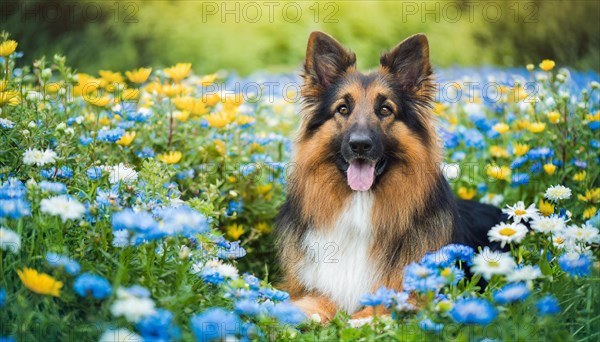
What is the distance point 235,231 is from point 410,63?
6.04ft

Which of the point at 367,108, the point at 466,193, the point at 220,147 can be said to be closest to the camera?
the point at 367,108

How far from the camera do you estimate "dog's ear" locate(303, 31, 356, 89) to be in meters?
4.60

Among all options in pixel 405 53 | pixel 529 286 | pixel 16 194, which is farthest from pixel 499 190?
pixel 16 194

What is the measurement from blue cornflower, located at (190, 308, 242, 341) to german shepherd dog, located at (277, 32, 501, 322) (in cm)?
142

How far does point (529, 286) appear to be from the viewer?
9.73ft

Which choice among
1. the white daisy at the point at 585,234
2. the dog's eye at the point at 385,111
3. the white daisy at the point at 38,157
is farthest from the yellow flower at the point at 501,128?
the white daisy at the point at 38,157

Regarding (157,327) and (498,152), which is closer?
(157,327)

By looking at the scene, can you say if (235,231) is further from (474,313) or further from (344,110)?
(474,313)

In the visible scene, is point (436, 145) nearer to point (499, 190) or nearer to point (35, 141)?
point (499, 190)

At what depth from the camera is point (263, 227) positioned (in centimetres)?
543

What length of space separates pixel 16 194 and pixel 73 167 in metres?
0.90

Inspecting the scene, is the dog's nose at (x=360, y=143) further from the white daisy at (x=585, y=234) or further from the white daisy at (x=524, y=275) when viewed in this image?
the white daisy at (x=524, y=275)

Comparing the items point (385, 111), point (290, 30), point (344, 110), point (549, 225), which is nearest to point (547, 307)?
point (549, 225)

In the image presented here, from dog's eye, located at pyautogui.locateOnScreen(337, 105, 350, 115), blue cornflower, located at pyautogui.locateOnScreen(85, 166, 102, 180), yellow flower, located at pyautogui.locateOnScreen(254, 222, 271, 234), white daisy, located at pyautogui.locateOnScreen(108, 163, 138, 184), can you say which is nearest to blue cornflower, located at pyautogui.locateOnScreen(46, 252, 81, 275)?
white daisy, located at pyautogui.locateOnScreen(108, 163, 138, 184)
